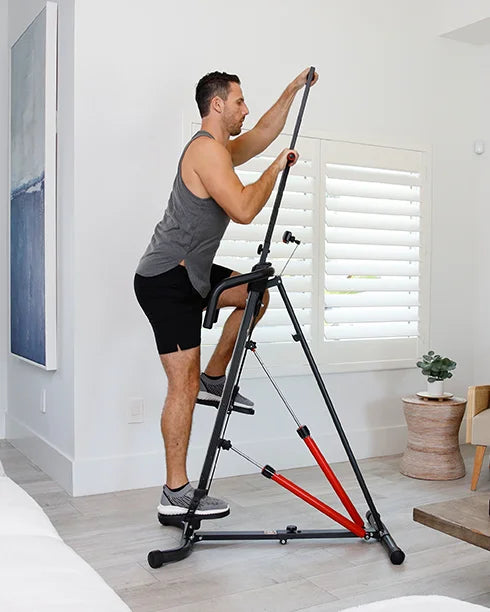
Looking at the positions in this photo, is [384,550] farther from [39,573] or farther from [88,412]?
[39,573]

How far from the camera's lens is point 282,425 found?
4.25m

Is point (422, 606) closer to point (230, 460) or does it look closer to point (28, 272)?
point (230, 460)

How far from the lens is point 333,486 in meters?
2.88

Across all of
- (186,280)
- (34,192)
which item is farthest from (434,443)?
(34,192)

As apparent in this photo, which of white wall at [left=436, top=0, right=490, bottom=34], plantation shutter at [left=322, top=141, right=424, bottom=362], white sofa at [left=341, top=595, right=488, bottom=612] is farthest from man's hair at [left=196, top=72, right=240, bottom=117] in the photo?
white sofa at [left=341, top=595, right=488, bottom=612]

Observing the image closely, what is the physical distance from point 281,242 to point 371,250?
0.62m

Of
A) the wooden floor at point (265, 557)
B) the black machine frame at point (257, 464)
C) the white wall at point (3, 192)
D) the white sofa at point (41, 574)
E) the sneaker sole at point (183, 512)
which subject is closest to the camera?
the white sofa at point (41, 574)

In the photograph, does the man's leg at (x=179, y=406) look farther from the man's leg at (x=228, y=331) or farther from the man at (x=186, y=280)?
the man's leg at (x=228, y=331)

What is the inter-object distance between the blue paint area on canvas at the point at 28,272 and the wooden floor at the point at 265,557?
2.57ft

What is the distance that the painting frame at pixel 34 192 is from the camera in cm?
388

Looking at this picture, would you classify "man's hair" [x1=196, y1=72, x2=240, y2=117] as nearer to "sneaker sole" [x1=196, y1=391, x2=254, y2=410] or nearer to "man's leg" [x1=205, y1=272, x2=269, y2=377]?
"man's leg" [x1=205, y1=272, x2=269, y2=377]

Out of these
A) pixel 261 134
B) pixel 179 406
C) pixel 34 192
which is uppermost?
pixel 261 134

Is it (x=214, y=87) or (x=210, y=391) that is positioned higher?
(x=214, y=87)

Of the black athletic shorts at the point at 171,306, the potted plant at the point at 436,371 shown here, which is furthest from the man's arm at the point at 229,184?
the potted plant at the point at 436,371
